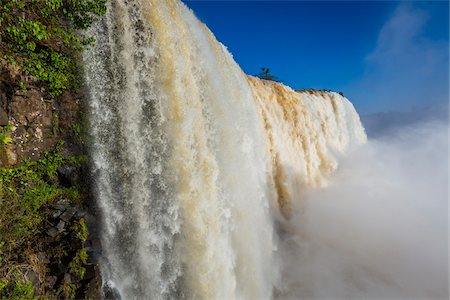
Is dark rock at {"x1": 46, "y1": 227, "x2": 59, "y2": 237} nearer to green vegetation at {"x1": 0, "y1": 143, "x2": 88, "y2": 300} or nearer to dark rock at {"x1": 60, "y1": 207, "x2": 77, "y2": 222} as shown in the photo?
green vegetation at {"x1": 0, "y1": 143, "x2": 88, "y2": 300}

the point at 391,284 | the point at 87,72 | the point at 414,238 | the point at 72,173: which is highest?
the point at 87,72

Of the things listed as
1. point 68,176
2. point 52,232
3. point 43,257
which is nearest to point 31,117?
point 68,176

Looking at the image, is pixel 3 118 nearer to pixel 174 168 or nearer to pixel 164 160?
pixel 164 160

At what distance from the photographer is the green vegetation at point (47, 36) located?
14.7ft

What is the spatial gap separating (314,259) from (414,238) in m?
4.45

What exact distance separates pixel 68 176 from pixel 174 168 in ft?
5.75

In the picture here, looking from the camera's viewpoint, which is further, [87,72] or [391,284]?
[391,284]

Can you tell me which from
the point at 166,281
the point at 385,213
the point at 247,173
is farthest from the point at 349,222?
the point at 166,281

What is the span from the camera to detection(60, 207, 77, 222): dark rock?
16.1 ft

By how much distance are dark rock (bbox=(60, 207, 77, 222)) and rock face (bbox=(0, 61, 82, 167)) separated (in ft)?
3.16

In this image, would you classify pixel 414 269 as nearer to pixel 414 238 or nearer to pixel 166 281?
pixel 414 238

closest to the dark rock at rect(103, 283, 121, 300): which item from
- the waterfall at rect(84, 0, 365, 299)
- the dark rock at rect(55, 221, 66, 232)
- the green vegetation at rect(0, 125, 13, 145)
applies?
the waterfall at rect(84, 0, 365, 299)

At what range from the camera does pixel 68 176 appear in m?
5.11

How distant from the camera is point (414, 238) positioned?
11633mm
